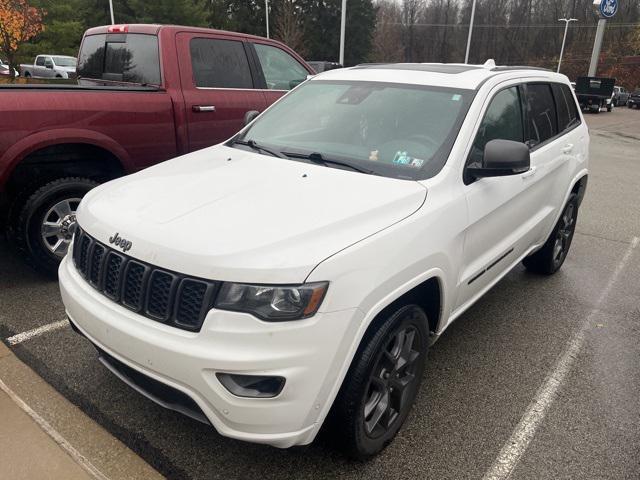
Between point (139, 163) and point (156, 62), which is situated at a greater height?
point (156, 62)

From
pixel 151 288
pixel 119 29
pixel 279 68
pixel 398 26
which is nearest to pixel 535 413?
pixel 151 288

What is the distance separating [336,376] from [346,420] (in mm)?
295

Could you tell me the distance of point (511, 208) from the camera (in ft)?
11.5

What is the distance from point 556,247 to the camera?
4.95 m

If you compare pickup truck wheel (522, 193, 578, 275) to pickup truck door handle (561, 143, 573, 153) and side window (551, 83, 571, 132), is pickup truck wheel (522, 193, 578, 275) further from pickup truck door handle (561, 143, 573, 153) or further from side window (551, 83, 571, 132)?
side window (551, 83, 571, 132)

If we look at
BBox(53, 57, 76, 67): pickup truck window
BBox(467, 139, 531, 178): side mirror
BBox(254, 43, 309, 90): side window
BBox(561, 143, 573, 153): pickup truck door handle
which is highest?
BBox(254, 43, 309, 90): side window

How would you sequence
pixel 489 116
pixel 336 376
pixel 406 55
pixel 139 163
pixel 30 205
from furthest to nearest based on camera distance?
pixel 406 55
pixel 139 163
pixel 30 205
pixel 489 116
pixel 336 376

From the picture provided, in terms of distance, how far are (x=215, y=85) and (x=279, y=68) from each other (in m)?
1.01

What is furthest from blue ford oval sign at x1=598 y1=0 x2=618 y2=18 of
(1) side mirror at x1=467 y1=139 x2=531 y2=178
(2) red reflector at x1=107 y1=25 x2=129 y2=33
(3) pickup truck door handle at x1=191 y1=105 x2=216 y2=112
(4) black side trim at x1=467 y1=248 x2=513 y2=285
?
(1) side mirror at x1=467 y1=139 x2=531 y2=178

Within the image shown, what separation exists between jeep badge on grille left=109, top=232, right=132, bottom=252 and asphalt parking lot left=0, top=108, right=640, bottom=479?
102 centimetres

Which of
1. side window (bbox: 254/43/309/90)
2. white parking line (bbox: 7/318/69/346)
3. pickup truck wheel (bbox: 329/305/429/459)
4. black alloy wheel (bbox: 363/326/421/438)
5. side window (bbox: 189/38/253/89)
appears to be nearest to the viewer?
pickup truck wheel (bbox: 329/305/429/459)

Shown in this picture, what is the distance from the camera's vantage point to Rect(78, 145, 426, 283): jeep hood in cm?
209

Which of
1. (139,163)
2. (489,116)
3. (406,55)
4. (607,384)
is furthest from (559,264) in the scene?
(406,55)

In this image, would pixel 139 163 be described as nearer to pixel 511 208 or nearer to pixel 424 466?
pixel 511 208
